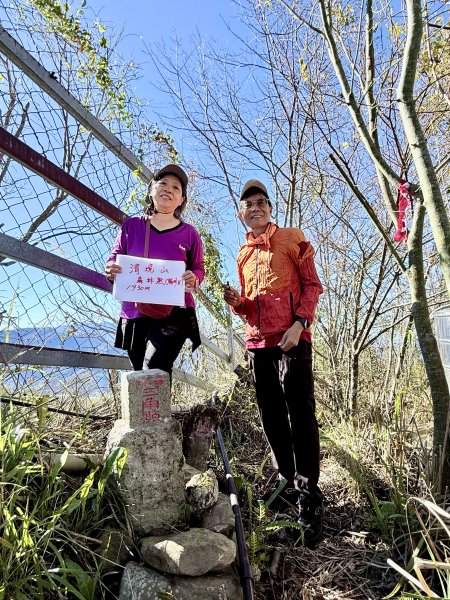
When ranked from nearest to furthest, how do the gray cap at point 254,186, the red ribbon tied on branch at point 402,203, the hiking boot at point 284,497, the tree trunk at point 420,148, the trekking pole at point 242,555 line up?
1. the trekking pole at point 242,555
2. the tree trunk at point 420,148
3. the red ribbon tied on branch at point 402,203
4. the hiking boot at point 284,497
5. the gray cap at point 254,186

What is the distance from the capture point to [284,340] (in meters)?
2.42

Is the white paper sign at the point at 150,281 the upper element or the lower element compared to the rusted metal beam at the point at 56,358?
upper

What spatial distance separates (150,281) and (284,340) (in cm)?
81

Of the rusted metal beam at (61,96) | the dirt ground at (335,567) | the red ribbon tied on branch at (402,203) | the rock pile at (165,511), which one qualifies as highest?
the rusted metal beam at (61,96)

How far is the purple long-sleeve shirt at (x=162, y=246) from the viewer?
2.42 m

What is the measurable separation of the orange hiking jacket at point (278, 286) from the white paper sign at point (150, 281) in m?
0.56

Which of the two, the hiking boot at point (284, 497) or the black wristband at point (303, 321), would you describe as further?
the hiking boot at point (284, 497)

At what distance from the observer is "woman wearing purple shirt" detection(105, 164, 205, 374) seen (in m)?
2.32

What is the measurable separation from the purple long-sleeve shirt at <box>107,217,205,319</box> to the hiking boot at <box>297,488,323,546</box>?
1.26m

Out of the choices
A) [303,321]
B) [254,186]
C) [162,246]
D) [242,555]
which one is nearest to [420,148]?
[254,186]

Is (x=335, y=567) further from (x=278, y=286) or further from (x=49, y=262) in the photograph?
(x=49, y=262)

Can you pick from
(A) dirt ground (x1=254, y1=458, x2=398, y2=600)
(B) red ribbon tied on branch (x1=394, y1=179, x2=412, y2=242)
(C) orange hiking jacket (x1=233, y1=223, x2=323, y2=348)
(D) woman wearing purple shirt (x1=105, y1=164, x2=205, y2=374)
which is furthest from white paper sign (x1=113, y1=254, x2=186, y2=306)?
(A) dirt ground (x1=254, y1=458, x2=398, y2=600)

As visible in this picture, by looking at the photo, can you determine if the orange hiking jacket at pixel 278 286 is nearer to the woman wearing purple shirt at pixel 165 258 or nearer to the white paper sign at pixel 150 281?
the woman wearing purple shirt at pixel 165 258

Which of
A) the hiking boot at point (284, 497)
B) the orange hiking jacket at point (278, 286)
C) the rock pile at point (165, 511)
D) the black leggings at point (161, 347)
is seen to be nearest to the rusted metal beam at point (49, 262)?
the black leggings at point (161, 347)
